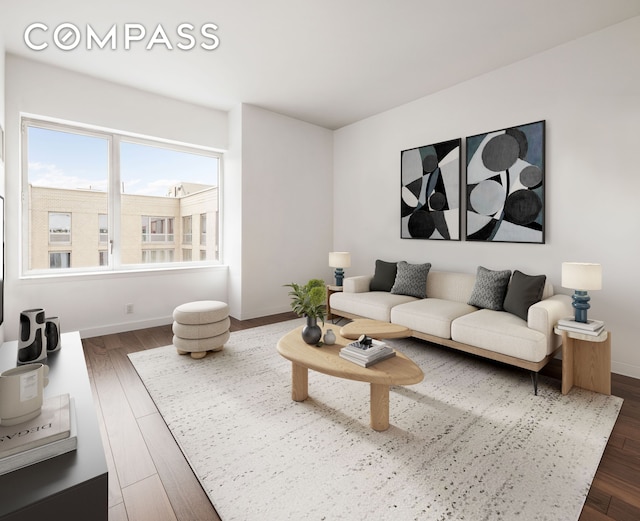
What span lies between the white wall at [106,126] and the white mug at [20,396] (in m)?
3.06

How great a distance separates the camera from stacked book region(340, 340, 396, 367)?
208cm

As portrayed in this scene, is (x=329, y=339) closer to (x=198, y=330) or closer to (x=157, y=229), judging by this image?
(x=198, y=330)

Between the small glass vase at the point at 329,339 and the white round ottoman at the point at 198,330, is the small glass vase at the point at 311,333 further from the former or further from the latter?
the white round ottoman at the point at 198,330

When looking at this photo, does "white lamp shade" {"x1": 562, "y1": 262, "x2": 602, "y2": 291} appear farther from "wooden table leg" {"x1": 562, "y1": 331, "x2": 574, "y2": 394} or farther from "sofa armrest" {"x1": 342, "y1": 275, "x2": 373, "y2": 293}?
"sofa armrest" {"x1": 342, "y1": 275, "x2": 373, "y2": 293}

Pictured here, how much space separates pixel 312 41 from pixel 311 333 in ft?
8.69

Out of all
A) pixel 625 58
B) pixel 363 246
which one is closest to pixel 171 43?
pixel 363 246

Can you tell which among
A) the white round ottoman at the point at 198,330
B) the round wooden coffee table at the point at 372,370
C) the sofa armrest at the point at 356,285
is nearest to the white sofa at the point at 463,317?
the sofa armrest at the point at 356,285

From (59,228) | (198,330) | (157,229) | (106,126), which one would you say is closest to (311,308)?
(198,330)

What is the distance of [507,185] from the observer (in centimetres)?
356

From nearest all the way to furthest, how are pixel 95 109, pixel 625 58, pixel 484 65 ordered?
1. pixel 625 58
2. pixel 484 65
3. pixel 95 109

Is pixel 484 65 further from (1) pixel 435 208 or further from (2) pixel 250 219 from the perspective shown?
(2) pixel 250 219

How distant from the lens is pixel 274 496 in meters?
1.57

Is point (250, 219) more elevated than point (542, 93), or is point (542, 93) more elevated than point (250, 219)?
point (542, 93)

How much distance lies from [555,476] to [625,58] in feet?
10.8
